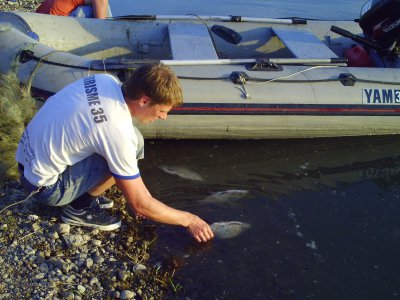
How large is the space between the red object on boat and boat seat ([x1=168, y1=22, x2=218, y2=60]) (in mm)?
1977

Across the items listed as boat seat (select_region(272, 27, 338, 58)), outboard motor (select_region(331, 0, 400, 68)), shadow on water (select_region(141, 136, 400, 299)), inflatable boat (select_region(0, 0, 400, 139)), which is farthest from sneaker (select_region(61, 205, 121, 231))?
outboard motor (select_region(331, 0, 400, 68))

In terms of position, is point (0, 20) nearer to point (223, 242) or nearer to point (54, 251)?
point (54, 251)

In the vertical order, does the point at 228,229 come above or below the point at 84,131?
below

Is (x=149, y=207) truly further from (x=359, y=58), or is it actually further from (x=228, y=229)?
(x=359, y=58)

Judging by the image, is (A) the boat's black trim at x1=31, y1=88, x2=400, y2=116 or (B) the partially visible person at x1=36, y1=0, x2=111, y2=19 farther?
(B) the partially visible person at x1=36, y1=0, x2=111, y2=19

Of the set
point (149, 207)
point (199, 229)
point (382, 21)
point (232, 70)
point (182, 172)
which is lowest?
point (182, 172)

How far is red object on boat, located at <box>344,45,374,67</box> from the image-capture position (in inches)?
245

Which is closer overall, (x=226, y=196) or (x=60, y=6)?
(x=226, y=196)

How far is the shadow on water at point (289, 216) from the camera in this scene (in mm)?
3514

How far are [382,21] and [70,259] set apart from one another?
476cm

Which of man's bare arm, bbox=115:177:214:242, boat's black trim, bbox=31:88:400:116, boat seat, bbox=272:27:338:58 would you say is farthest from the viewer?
boat seat, bbox=272:27:338:58

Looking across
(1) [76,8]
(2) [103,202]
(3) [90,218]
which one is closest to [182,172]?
(2) [103,202]

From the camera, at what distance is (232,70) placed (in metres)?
5.18

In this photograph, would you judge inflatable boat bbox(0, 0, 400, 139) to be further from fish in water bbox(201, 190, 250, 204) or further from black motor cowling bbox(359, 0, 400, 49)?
fish in water bbox(201, 190, 250, 204)
